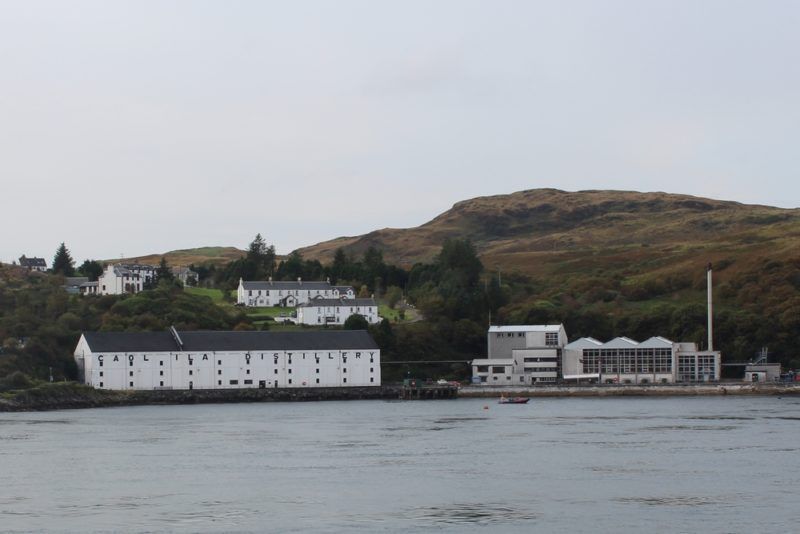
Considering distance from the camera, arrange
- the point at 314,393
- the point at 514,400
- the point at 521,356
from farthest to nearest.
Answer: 1. the point at 521,356
2. the point at 314,393
3. the point at 514,400

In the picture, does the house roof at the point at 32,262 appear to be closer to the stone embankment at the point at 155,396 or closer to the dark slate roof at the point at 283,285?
the dark slate roof at the point at 283,285

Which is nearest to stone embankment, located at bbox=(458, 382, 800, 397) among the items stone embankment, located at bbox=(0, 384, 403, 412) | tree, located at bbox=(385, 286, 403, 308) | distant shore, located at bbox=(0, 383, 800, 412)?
distant shore, located at bbox=(0, 383, 800, 412)

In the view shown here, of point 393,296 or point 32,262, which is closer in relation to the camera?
point 393,296

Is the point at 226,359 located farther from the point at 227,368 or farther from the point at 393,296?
the point at 393,296

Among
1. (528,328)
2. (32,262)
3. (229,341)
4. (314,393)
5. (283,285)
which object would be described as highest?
(32,262)

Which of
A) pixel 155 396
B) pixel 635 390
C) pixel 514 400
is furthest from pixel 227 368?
pixel 635 390

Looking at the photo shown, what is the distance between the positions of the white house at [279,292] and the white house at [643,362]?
39.6 m

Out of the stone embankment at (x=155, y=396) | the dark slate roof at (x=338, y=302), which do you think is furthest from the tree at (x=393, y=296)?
the stone embankment at (x=155, y=396)

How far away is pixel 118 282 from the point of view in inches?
5576

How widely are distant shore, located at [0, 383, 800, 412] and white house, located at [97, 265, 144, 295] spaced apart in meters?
45.1

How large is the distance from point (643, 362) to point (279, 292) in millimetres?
49891

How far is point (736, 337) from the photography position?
109m

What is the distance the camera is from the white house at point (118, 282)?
14138 centimetres

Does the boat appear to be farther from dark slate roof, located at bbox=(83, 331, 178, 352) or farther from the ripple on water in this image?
the ripple on water
